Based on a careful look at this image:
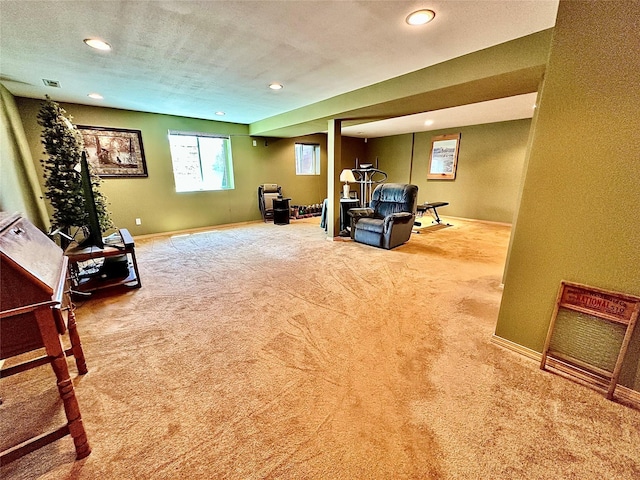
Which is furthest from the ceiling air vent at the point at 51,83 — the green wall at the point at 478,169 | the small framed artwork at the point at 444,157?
the small framed artwork at the point at 444,157

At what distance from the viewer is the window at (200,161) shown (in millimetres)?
5719

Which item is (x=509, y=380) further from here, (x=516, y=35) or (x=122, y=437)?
(x=516, y=35)

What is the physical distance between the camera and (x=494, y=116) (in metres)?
5.62

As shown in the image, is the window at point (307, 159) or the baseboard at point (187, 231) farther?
the window at point (307, 159)

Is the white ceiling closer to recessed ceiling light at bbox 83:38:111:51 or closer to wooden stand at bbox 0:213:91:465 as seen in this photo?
recessed ceiling light at bbox 83:38:111:51

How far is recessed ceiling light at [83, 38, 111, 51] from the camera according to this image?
2.25 metres

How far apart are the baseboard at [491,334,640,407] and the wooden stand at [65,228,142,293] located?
3.65 metres

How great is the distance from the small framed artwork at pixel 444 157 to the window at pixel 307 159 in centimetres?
348

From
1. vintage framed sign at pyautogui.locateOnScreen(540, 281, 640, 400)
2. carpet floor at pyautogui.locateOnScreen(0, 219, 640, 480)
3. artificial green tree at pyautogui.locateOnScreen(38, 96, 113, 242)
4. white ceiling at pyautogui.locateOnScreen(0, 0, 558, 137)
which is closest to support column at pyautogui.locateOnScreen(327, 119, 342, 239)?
white ceiling at pyautogui.locateOnScreen(0, 0, 558, 137)

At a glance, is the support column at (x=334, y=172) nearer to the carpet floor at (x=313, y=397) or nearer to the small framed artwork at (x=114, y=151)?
the carpet floor at (x=313, y=397)

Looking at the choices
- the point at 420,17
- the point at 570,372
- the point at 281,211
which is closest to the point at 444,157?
the point at 281,211

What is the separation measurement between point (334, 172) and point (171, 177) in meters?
3.63

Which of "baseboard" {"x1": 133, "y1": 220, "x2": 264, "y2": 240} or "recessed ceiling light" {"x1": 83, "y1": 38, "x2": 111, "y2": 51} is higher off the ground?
"recessed ceiling light" {"x1": 83, "y1": 38, "x2": 111, "y2": 51}

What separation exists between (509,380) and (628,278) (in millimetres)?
891
